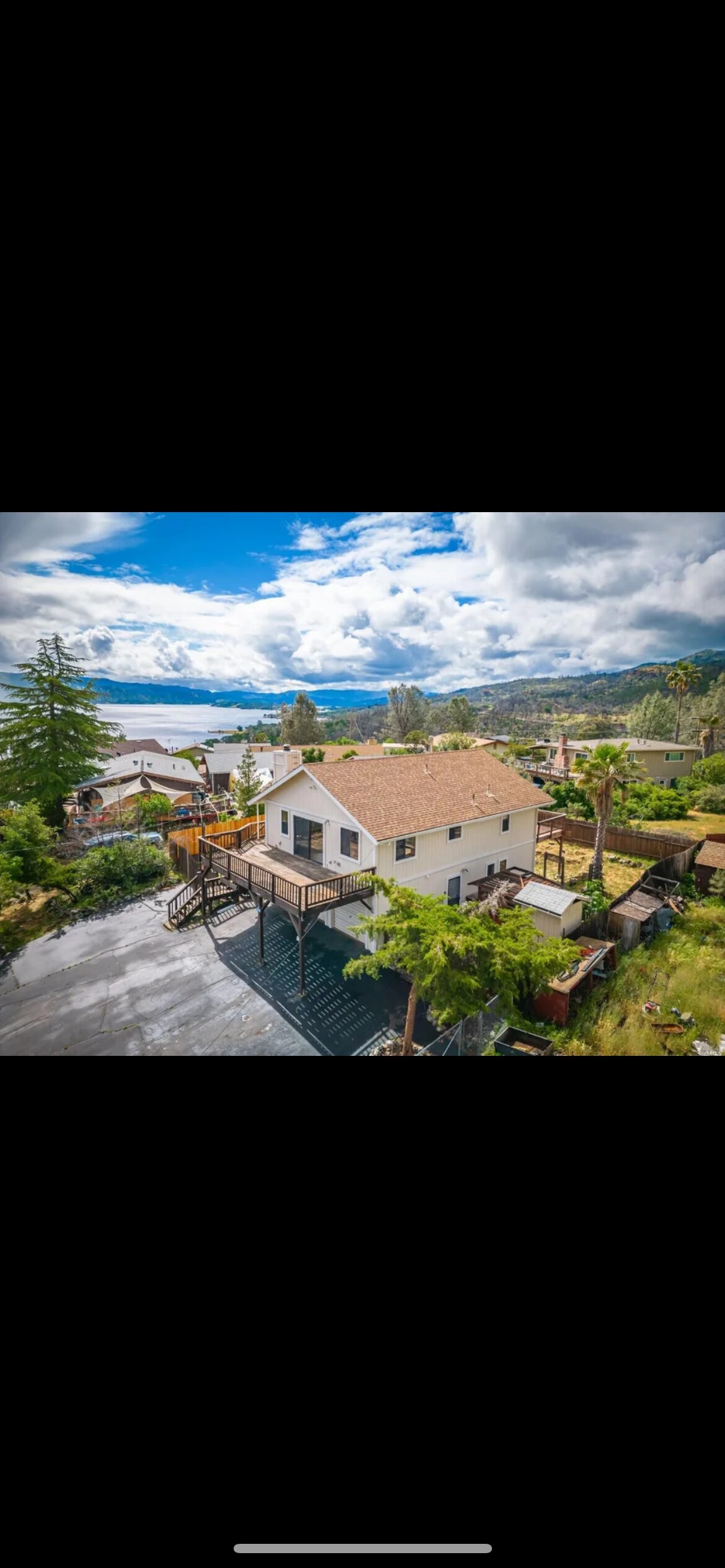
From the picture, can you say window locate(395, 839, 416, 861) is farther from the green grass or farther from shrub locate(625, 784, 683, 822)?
shrub locate(625, 784, 683, 822)

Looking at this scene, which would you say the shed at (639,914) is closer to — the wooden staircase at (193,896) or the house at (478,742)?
the house at (478,742)

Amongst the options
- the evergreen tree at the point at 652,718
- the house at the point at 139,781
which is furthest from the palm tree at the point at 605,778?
the house at the point at 139,781

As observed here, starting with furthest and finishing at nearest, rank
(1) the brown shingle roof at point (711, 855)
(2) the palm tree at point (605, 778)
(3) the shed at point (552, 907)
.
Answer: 1. (2) the palm tree at point (605, 778)
2. (1) the brown shingle roof at point (711, 855)
3. (3) the shed at point (552, 907)

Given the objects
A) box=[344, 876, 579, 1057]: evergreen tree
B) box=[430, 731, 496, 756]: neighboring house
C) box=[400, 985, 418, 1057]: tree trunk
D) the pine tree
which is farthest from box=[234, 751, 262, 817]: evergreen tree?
box=[400, 985, 418, 1057]: tree trunk

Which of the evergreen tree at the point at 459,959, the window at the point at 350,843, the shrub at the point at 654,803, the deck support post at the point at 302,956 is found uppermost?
the shrub at the point at 654,803

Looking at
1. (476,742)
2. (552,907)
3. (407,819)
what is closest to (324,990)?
(407,819)

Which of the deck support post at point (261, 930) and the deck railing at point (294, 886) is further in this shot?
the deck support post at point (261, 930)
